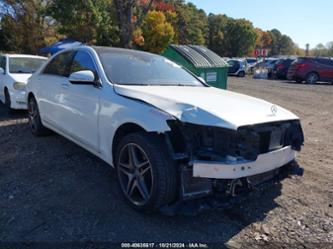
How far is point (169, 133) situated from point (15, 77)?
6095mm

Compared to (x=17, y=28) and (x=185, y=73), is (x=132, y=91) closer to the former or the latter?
(x=185, y=73)

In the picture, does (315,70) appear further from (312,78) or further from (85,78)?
(85,78)

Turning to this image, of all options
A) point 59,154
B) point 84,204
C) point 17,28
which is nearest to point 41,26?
point 17,28

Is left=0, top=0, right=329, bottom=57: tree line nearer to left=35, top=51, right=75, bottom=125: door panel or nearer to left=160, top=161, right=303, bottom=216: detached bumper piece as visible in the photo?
left=35, top=51, right=75, bottom=125: door panel

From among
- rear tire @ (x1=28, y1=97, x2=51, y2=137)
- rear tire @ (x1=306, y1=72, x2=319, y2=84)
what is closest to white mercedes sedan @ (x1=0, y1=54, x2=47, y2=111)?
rear tire @ (x1=28, y1=97, x2=51, y2=137)

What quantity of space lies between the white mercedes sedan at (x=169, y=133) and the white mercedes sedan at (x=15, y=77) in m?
3.86

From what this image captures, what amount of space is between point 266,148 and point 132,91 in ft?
4.83

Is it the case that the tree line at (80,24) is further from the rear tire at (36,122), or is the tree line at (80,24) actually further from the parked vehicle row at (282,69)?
the parked vehicle row at (282,69)

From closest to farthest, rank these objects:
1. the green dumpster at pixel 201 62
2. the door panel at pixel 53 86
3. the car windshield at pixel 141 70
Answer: the car windshield at pixel 141 70, the door panel at pixel 53 86, the green dumpster at pixel 201 62

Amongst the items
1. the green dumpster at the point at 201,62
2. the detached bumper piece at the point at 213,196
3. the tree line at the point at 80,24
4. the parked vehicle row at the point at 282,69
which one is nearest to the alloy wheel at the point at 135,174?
the detached bumper piece at the point at 213,196

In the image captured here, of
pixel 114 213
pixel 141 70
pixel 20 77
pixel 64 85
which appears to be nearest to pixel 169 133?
pixel 114 213

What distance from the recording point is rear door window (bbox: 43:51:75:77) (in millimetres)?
5031

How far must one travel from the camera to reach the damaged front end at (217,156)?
299cm

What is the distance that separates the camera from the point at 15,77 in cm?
801
